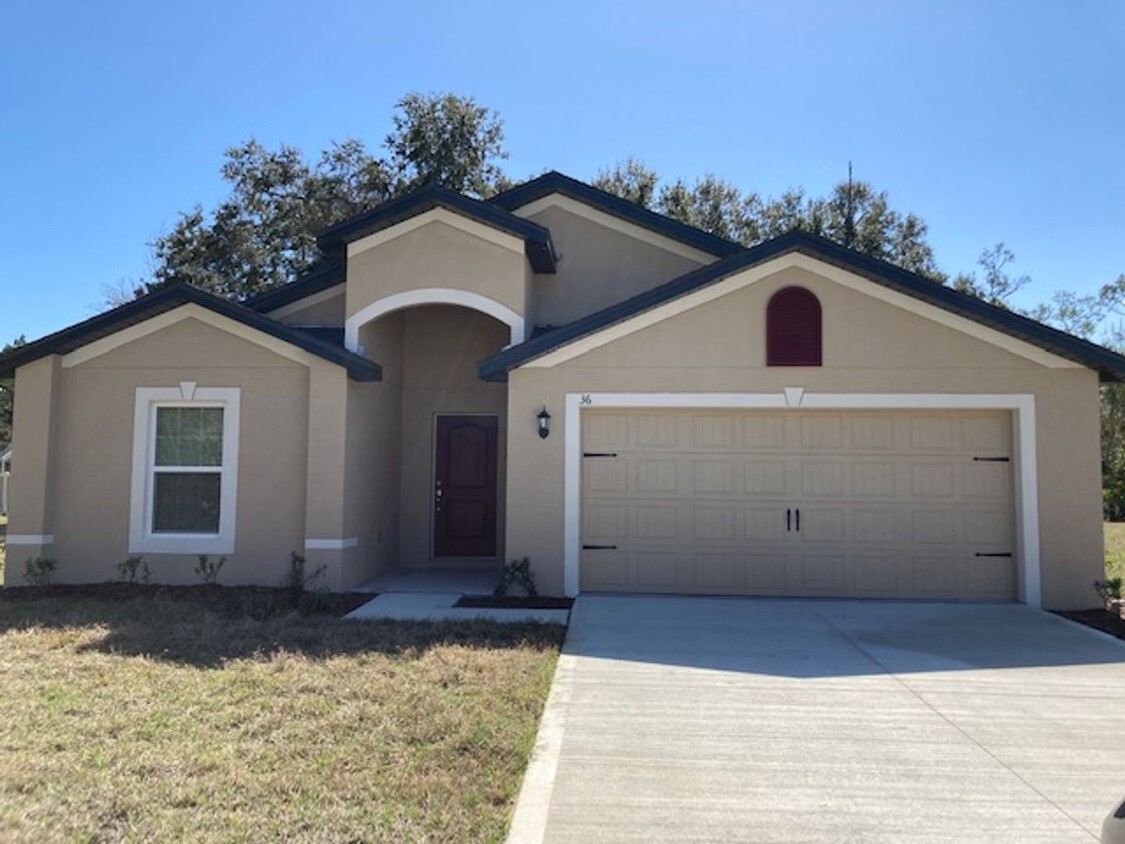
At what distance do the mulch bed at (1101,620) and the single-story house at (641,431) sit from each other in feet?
0.91

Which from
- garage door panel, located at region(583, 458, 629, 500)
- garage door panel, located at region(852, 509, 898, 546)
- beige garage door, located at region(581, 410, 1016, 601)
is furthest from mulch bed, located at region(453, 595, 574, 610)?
garage door panel, located at region(852, 509, 898, 546)

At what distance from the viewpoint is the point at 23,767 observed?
4449 millimetres

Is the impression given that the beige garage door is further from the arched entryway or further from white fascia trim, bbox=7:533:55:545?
white fascia trim, bbox=7:533:55:545

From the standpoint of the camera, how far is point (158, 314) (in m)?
10.7

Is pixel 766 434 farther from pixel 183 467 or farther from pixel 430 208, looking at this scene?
pixel 183 467

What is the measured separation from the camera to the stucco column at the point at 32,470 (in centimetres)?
1051

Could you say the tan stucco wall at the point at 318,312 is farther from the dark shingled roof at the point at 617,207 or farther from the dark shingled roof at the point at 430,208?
the dark shingled roof at the point at 617,207

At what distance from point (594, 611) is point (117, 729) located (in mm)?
5156

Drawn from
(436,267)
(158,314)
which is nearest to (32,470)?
(158,314)

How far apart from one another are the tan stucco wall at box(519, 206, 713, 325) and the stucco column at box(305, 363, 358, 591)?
11.5ft

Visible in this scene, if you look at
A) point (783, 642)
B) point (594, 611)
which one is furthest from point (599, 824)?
point (594, 611)

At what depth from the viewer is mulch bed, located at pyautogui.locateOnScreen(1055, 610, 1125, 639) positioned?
8.60 metres

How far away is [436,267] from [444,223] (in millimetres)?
615

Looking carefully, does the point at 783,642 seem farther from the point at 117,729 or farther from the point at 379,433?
the point at 379,433
